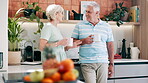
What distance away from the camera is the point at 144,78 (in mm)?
3850

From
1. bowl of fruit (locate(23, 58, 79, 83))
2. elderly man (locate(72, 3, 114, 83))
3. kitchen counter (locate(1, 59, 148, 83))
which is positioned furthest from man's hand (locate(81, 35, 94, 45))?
bowl of fruit (locate(23, 58, 79, 83))

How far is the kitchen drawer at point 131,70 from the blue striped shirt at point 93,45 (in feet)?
2.22

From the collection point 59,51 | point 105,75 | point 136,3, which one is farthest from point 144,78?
point 59,51

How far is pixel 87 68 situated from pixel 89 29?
1.58 ft

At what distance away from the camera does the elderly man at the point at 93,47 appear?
3055mm

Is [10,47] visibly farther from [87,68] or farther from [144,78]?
[144,78]

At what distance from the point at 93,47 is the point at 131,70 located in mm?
1023

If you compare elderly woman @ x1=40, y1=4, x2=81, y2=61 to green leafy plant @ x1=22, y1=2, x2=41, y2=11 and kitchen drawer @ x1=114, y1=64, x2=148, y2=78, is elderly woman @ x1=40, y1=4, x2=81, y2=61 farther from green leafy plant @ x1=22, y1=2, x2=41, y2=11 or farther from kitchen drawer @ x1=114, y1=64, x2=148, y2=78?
kitchen drawer @ x1=114, y1=64, x2=148, y2=78

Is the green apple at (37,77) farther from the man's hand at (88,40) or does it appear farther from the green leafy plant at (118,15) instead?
the green leafy plant at (118,15)

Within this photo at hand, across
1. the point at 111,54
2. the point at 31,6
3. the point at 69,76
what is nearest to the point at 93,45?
the point at 111,54

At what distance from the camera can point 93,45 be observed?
121 inches

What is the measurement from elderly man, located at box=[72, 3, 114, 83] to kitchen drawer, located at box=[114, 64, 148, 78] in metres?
0.57

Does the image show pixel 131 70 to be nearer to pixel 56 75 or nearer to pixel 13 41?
pixel 13 41

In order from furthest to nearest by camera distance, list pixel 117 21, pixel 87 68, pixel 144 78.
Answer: pixel 117 21, pixel 144 78, pixel 87 68
